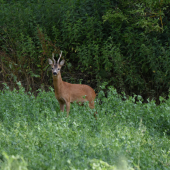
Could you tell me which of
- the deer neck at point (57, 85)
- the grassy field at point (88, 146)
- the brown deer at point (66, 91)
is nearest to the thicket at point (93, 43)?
the brown deer at point (66, 91)

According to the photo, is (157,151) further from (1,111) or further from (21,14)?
(21,14)

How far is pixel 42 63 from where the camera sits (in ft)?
29.7

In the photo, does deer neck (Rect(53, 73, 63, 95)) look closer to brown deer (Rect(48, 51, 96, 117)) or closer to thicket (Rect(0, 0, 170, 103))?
brown deer (Rect(48, 51, 96, 117))

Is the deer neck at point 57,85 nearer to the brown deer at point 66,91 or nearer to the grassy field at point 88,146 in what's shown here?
the brown deer at point 66,91

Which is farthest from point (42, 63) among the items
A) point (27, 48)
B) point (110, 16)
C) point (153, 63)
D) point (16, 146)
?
point (16, 146)

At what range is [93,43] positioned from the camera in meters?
8.43

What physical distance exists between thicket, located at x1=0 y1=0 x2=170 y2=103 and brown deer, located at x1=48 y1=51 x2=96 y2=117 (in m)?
1.47

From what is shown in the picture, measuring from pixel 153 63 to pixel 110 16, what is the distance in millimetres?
1541

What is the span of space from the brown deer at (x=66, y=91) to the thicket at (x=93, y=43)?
147cm

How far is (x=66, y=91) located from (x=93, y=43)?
85.9 inches

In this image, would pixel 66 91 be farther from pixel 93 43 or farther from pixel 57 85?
pixel 93 43

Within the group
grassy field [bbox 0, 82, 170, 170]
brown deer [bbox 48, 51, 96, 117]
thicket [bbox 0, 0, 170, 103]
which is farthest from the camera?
thicket [bbox 0, 0, 170, 103]

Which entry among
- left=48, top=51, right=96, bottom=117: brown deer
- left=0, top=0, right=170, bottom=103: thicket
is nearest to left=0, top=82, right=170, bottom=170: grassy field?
left=48, top=51, right=96, bottom=117: brown deer

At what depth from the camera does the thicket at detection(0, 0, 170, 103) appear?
26.4ft
